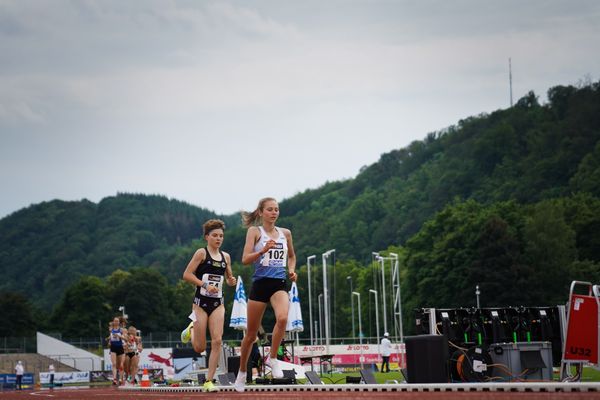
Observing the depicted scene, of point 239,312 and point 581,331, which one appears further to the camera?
point 239,312

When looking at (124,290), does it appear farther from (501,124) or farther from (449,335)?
(449,335)

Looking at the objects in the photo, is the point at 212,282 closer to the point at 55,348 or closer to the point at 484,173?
the point at 55,348

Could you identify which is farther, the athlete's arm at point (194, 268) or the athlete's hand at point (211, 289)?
the athlete's arm at point (194, 268)

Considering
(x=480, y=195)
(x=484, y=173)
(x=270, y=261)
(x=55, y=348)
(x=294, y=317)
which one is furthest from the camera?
(x=484, y=173)

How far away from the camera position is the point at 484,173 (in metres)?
158

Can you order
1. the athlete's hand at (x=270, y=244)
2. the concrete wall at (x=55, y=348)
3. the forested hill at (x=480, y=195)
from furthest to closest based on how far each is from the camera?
the forested hill at (x=480, y=195), the concrete wall at (x=55, y=348), the athlete's hand at (x=270, y=244)

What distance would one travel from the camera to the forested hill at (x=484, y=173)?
5448 inches

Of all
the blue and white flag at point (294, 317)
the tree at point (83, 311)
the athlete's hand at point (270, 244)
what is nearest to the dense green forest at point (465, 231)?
the tree at point (83, 311)

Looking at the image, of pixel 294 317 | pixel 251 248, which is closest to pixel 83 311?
pixel 294 317

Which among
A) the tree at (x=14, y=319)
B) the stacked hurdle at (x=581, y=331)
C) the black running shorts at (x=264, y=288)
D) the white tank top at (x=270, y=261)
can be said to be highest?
the tree at (x=14, y=319)

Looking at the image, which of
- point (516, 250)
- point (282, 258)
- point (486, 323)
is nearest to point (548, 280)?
point (516, 250)

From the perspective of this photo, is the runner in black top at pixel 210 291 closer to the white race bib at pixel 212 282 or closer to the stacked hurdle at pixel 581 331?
the white race bib at pixel 212 282

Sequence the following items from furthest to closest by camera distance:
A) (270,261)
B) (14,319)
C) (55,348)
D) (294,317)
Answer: (14,319)
(55,348)
(294,317)
(270,261)

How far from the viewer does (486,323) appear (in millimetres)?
20062
